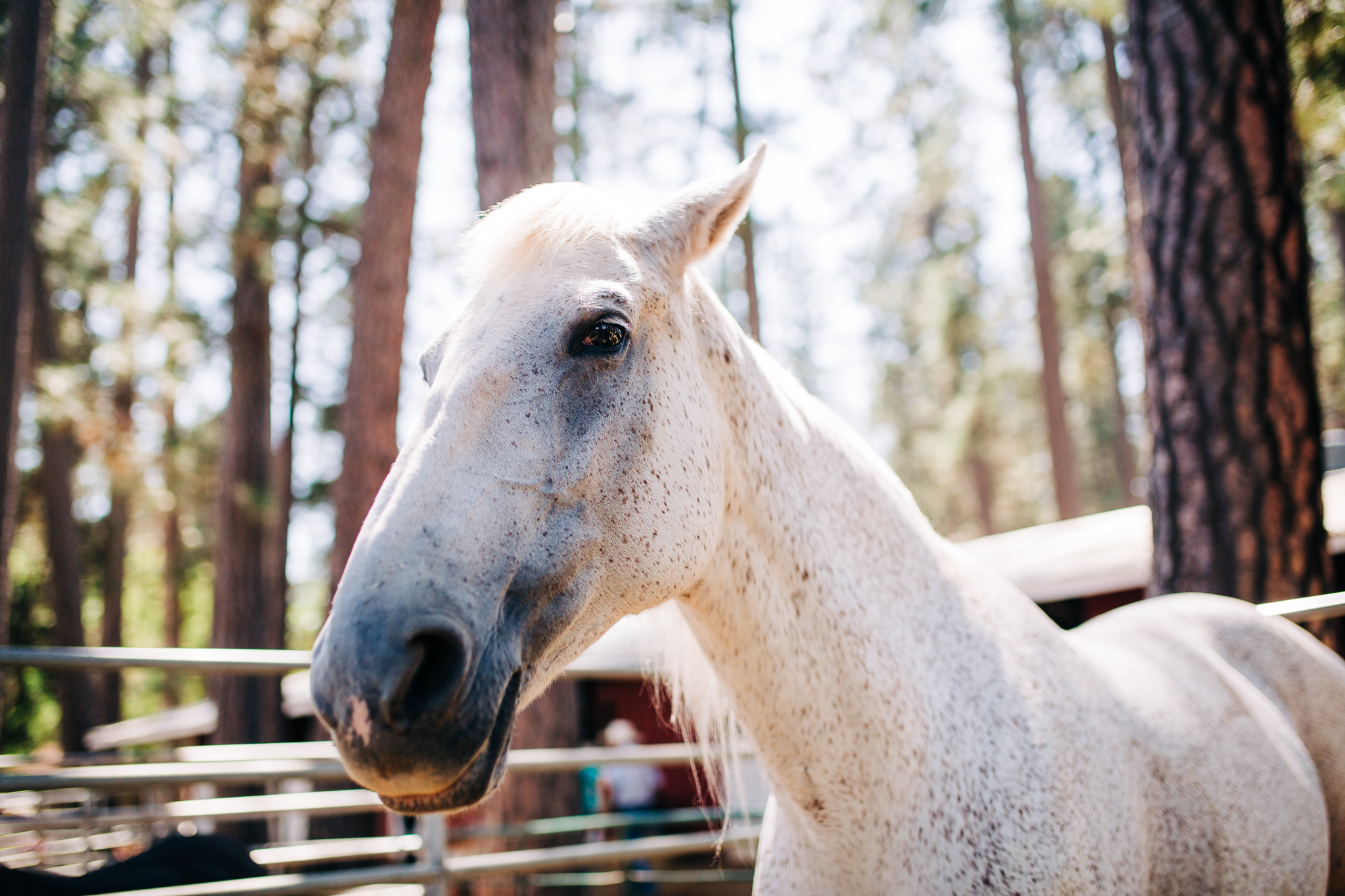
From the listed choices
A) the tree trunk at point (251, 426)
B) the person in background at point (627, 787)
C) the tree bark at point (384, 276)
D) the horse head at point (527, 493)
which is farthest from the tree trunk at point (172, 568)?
the horse head at point (527, 493)

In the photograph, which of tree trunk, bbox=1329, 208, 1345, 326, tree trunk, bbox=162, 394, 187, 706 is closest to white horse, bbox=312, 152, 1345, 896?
tree trunk, bbox=1329, 208, 1345, 326

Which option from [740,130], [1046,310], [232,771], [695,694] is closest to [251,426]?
[740,130]

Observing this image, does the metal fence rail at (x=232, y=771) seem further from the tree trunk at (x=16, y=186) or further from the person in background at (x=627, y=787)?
the tree trunk at (x=16, y=186)

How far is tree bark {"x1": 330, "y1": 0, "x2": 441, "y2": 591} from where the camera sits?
6.20 meters

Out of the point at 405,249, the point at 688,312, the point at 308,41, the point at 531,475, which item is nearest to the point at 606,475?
the point at 531,475

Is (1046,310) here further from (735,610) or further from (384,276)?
(735,610)

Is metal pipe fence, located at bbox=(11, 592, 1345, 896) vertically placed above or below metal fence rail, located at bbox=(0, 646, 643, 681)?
below

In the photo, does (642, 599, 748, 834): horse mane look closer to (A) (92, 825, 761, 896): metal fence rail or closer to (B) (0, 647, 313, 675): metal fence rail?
(A) (92, 825, 761, 896): metal fence rail

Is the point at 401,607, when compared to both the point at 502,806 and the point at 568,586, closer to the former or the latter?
the point at 568,586

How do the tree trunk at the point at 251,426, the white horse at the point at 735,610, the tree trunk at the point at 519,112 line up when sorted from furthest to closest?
the tree trunk at the point at 251,426 → the tree trunk at the point at 519,112 → the white horse at the point at 735,610

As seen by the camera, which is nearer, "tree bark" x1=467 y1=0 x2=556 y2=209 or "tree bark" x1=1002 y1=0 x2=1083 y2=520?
"tree bark" x1=467 y1=0 x2=556 y2=209

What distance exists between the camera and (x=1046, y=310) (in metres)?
13.2

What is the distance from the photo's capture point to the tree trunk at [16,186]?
21.9 feet

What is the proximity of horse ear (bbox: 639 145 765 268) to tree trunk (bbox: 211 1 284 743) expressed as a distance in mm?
10094
